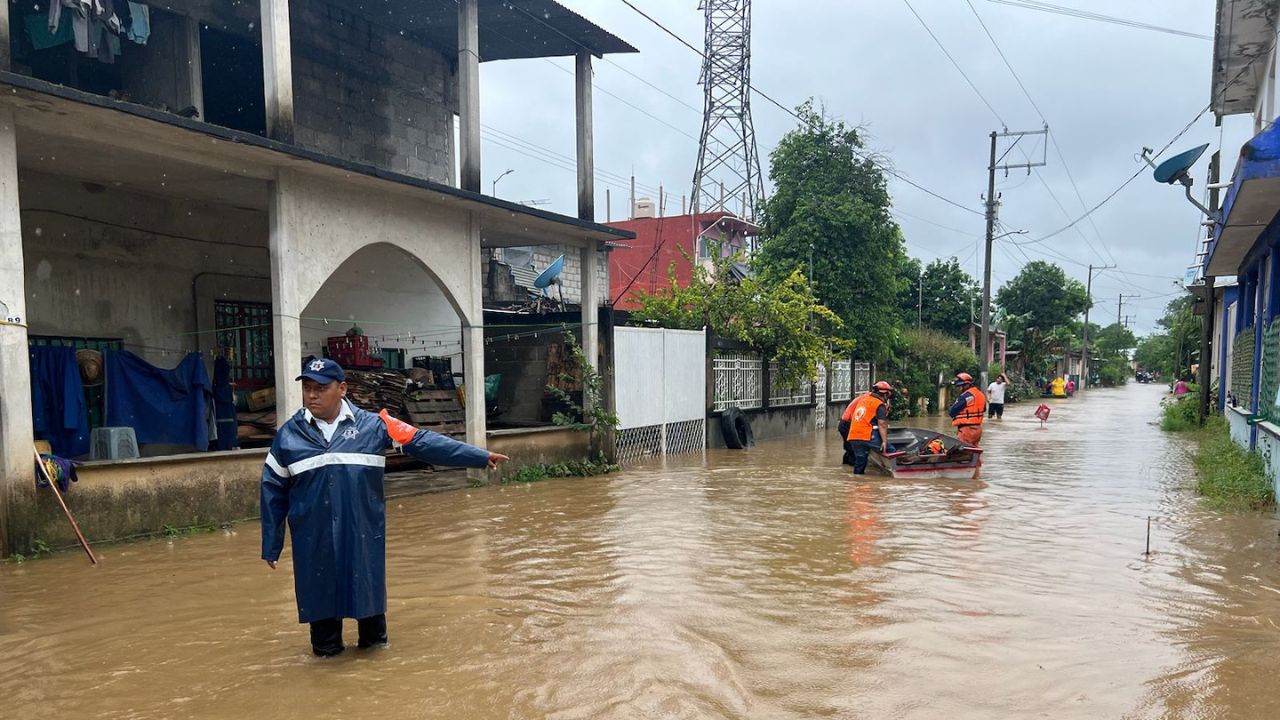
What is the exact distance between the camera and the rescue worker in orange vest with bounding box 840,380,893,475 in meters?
11.8

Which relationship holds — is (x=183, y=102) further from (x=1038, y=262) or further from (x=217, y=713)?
(x=1038, y=262)

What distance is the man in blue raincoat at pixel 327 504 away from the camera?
4.18 meters

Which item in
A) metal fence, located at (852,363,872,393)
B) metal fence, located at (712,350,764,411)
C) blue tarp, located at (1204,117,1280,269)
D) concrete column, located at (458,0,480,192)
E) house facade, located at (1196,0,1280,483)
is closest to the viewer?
blue tarp, located at (1204,117,1280,269)

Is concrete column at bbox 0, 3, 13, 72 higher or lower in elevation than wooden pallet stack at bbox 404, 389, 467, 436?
higher

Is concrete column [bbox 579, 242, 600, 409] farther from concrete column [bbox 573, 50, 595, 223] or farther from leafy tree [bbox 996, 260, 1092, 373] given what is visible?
leafy tree [bbox 996, 260, 1092, 373]

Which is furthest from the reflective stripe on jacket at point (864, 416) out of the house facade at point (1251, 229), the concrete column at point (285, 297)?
the concrete column at point (285, 297)

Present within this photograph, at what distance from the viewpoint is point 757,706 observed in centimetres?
387

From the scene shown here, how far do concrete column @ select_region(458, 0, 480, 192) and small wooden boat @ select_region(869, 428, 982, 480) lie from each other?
712 cm

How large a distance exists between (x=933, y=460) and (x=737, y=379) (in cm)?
592

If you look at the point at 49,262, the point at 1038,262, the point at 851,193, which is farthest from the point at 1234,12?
the point at 1038,262

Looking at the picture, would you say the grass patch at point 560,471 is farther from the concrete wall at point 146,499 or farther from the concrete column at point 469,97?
the concrete column at point 469,97

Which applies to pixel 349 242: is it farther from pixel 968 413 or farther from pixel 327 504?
pixel 968 413

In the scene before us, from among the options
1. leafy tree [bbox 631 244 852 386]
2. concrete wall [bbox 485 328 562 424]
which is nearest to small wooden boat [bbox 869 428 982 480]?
leafy tree [bbox 631 244 852 386]

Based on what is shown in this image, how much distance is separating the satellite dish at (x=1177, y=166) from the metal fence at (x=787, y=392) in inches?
367
